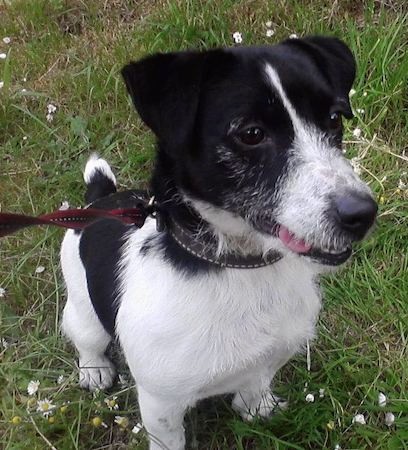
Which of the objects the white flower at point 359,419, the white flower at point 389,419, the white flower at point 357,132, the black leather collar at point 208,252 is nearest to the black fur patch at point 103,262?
the black leather collar at point 208,252

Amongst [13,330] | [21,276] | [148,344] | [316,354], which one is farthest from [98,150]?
[148,344]

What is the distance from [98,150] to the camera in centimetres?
358

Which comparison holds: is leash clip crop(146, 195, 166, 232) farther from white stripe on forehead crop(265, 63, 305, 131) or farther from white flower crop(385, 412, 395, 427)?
white flower crop(385, 412, 395, 427)

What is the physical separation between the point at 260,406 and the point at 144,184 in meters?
1.19

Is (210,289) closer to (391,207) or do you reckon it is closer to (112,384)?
(112,384)

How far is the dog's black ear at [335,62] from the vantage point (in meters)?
1.95

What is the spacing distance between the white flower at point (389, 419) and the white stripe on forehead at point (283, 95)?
1195 millimetres

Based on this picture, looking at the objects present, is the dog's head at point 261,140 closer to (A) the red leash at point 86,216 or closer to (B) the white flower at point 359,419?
(A) the red leash at point 86,216

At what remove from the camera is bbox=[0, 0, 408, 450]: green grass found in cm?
263

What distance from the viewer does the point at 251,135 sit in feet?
5.80

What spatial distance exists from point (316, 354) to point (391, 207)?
0.69 meters

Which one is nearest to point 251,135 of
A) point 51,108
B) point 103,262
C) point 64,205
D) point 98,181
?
point 103,262

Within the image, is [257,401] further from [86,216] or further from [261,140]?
[261,140]

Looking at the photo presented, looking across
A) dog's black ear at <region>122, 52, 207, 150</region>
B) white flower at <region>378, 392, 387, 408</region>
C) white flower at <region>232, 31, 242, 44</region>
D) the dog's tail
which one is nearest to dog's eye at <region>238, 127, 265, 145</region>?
dog's black ear at <region>122, 52, 207, 150</region>
